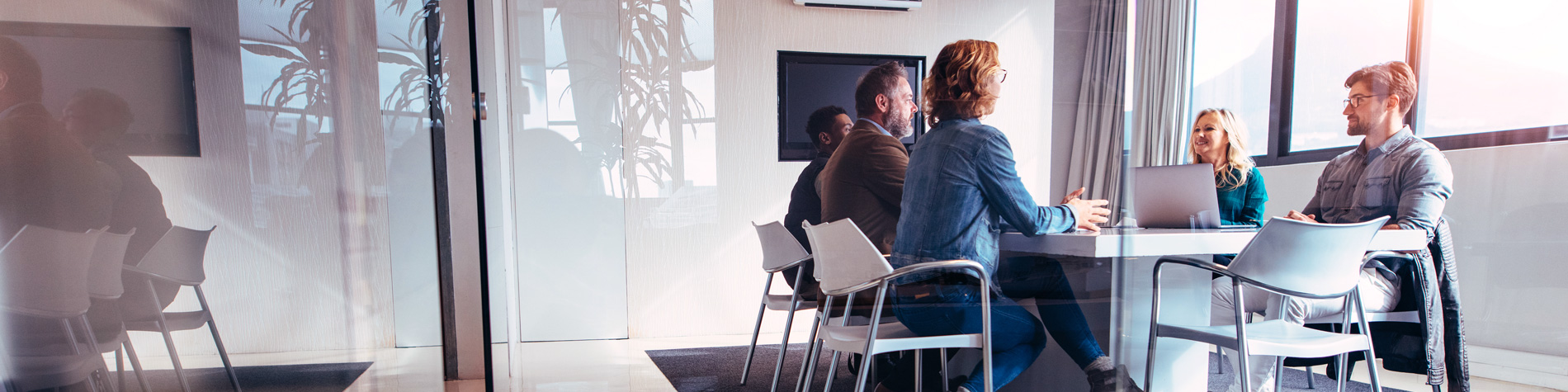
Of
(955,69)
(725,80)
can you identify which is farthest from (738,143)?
(955,69)

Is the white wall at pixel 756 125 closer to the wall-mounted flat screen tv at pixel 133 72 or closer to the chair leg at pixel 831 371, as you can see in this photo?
the chair leg at pixel 831 371

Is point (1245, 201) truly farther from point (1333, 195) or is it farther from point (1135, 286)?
point (1135, 286)

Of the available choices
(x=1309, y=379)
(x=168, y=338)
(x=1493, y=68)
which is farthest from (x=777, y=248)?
(x=1493, y=68)

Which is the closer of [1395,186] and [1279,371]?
[1279,371]

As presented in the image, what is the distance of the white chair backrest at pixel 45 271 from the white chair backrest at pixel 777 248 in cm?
186

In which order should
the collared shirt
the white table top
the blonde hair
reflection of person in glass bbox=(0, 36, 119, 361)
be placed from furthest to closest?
the blonde hair
the collared shirt
the white table top
reflection of person in glass bbox=(0, 36, 119, 361)

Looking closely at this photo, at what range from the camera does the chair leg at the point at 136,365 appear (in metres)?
0.41

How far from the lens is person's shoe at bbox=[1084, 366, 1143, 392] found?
86.9 inches

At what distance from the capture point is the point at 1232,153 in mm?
2791

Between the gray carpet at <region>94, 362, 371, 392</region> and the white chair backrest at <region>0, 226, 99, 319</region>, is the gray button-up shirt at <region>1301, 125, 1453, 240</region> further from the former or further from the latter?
the white chair backrest at <region>0, 226, 99, 319</region>

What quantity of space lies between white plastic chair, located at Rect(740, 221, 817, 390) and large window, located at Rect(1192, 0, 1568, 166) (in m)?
1.79

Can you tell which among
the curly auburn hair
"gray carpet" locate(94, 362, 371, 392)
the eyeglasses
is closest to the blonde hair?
the eyeglasses

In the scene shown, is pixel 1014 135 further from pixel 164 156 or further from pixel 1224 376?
pixel 164 156

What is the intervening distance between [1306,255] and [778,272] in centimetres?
147
